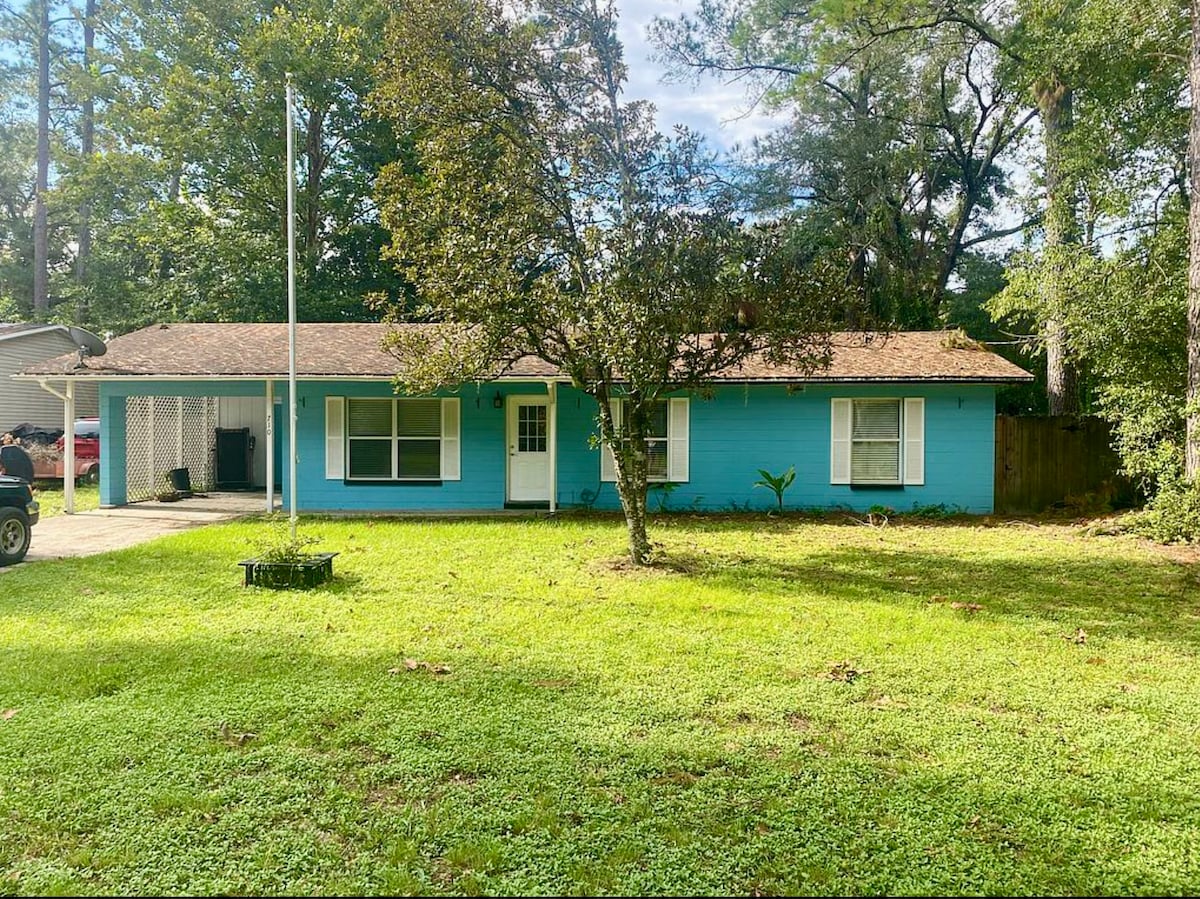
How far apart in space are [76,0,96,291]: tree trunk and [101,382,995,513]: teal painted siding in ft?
55.0

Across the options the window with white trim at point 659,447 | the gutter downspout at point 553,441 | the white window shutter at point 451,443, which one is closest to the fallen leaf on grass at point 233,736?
the gutter downspout at point 553,441

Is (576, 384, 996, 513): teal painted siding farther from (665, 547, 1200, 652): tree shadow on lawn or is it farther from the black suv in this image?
the black suv

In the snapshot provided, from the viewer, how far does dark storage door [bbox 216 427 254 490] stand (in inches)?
626

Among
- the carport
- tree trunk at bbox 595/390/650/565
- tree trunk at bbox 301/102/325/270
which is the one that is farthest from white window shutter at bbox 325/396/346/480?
tree trunk at bbox 301/102/325/270

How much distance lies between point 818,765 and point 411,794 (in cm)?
178

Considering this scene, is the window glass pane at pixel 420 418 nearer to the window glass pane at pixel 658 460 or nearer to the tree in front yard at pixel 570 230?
the window glass pane at pixel 658 460

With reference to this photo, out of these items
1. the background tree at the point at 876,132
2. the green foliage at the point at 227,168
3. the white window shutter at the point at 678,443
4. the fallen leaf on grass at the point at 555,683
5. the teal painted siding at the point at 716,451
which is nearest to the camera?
the fallen leaf on grass at the point at 555,683

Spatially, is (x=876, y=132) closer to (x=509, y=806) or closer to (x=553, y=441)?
(x=553, y=441)

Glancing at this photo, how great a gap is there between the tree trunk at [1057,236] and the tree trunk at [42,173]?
2867cm

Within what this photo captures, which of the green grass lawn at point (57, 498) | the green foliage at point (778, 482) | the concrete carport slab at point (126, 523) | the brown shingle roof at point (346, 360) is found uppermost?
the brown shingle roof at point (346, 360)

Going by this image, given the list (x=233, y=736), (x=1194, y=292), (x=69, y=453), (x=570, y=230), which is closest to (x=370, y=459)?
(x=69, y=453)

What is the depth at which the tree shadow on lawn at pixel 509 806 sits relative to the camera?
2.48m

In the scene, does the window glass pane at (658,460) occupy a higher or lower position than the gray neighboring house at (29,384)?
lower

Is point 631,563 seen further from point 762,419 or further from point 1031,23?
point 1031,23
